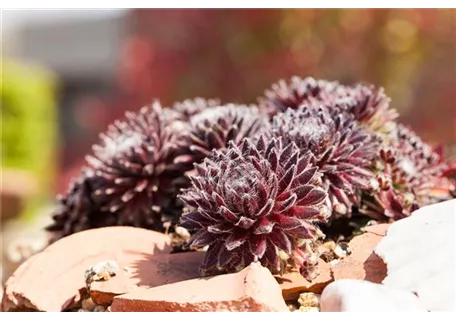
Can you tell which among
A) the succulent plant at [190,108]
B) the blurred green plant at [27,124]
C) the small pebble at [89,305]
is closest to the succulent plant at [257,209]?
the small pebble at [89,305]

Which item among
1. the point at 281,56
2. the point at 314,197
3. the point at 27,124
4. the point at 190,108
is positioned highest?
the point at 281,56

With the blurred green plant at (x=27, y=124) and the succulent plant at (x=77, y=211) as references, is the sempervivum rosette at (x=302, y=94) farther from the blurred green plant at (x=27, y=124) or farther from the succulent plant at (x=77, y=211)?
the blurred green plant at (x=27, y=124)

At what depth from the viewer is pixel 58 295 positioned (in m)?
1.86

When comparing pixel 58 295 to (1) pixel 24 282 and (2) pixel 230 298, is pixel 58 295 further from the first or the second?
(2) pixel 230 298

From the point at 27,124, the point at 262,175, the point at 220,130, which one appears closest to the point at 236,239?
the point at 262,175

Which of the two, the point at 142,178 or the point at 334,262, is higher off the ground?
the point at 142,178

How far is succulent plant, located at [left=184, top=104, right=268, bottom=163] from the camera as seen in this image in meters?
2.13

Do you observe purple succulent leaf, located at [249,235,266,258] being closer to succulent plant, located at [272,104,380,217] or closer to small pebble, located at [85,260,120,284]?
succulent plant, located at [272,104,380,217]

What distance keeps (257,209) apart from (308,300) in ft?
0.75

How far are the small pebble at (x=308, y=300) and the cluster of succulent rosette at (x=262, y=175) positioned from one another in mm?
49

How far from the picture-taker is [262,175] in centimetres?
167

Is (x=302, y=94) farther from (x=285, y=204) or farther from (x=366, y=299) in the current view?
(x=366, y=299)

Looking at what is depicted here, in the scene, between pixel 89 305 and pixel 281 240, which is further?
pixel 89 305
